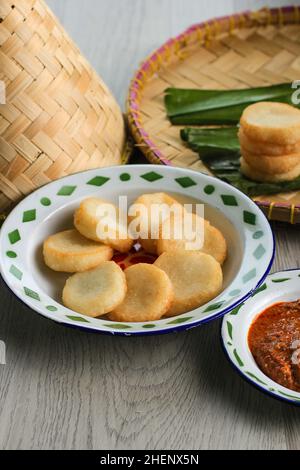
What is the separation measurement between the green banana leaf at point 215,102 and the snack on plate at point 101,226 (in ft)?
2.23

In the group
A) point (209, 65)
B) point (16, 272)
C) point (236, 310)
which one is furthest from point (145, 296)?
point (209, 65)

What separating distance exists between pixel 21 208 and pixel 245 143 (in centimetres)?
69

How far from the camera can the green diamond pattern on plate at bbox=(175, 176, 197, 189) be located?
82.4 inches

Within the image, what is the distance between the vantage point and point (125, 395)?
166 centimetres

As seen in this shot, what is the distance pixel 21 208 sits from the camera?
2.00m

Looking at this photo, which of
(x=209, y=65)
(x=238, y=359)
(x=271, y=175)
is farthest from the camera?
(x=209, y=65)

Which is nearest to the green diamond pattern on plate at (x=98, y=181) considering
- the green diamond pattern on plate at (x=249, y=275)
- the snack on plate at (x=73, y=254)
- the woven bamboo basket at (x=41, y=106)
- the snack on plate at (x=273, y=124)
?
the woven bamboo basket at (x=41, y=106)

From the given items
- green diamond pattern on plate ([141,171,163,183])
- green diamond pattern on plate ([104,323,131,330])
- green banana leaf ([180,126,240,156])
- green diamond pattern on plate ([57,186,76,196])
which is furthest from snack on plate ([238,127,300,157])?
green diamond pattern on plate ([104,323,131,330])

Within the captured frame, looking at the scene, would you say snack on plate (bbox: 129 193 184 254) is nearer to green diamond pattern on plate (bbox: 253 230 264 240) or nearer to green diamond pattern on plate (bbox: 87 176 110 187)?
green diamond pattern on plate (bbox: 87 176 110 187)

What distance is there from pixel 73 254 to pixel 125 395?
15.8 inches

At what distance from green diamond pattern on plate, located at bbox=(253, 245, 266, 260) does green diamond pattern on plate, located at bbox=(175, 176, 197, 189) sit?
1.13 ft

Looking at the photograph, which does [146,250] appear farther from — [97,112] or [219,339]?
[97,112]

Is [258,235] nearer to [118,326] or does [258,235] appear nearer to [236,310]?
[236,310]

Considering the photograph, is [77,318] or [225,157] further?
[225,157]
